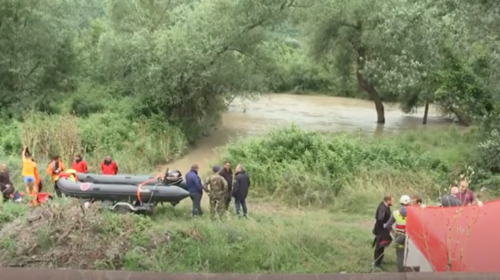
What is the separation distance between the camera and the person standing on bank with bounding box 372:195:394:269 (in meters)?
10.4

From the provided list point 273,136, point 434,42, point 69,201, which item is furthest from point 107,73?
point 69,201

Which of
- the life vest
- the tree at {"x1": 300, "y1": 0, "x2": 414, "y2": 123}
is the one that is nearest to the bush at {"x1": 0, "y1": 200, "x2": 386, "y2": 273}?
the life vest

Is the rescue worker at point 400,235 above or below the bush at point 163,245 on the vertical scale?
above

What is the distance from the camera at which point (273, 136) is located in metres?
18.6

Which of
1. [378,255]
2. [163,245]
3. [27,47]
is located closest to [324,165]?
[378,255]

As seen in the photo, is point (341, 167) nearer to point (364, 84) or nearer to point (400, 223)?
point (400, 223)

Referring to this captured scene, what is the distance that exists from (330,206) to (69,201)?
6784mm

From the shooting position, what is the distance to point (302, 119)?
35.1 meters

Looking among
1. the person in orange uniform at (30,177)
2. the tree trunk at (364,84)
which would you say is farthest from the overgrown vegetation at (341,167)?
the tree trunk at (364,84)

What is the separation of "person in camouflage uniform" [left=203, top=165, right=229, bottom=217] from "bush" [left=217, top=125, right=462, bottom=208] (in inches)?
135

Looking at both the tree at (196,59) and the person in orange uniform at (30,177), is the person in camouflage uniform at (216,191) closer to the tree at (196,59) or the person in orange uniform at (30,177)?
the person in orange uniform at (30,177)

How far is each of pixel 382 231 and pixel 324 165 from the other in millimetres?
6455

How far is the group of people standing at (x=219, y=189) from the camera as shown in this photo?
497 inches

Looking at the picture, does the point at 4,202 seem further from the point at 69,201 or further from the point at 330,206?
the point at 330,206
